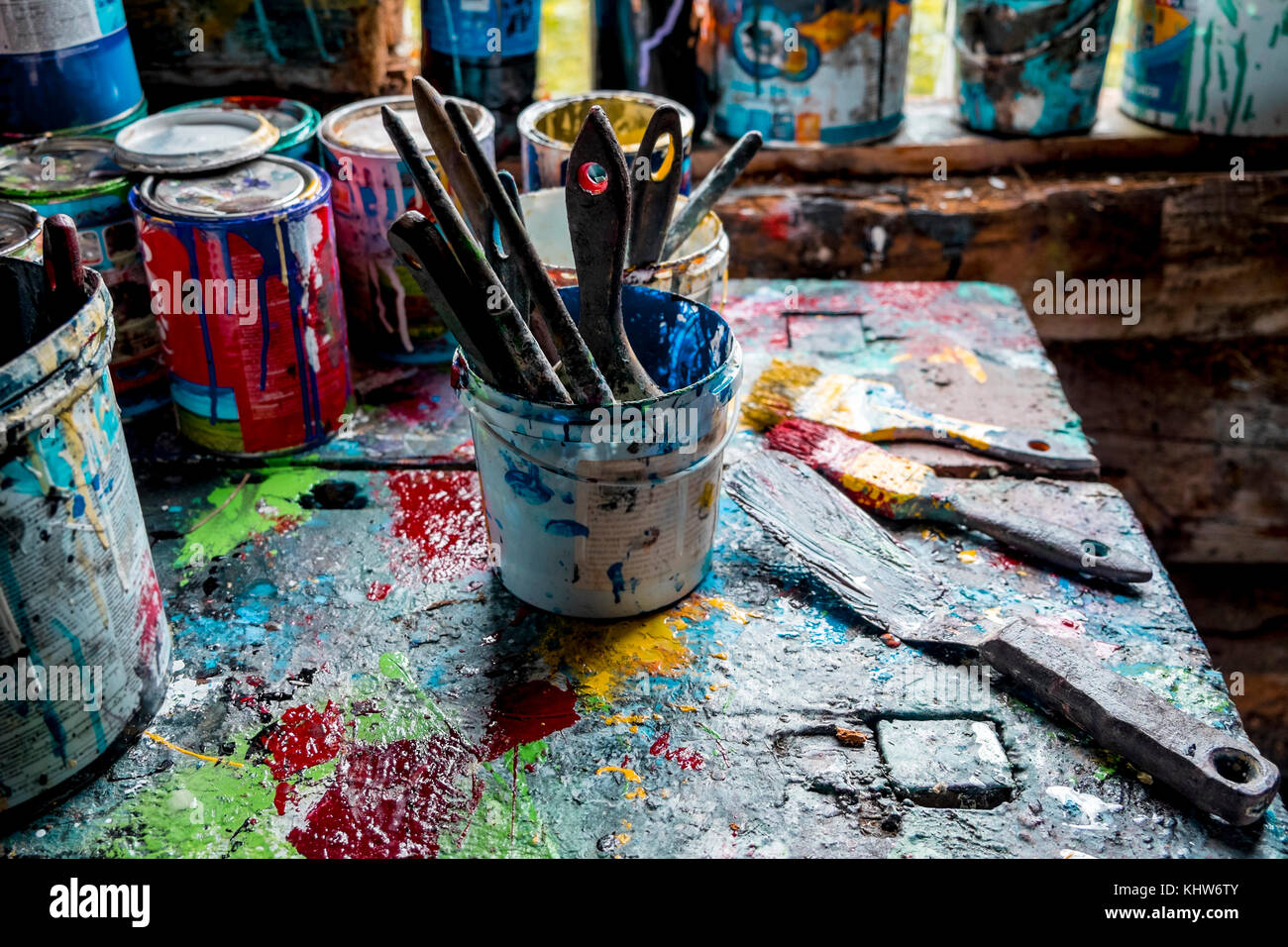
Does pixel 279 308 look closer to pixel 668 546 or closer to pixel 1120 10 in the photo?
pixel 668 546

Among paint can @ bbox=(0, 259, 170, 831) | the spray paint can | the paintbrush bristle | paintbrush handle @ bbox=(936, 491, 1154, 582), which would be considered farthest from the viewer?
the spray paint can

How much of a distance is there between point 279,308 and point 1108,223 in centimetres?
166

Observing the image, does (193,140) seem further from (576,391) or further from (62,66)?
(576,391)

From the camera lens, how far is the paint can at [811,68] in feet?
7.00

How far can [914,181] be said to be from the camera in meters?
2.32

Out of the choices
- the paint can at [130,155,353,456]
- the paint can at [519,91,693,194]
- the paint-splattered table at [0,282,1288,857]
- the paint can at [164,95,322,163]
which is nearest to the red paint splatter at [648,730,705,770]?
the paint-splattered table at [0,282,1288,857]

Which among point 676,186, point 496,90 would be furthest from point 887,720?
point 496,90

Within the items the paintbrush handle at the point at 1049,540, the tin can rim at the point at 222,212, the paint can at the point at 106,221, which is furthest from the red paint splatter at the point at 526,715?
the paint can at the point at 106,221

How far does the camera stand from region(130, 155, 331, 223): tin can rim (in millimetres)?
1430

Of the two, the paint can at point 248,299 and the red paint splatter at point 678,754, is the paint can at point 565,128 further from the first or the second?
the red paint splatter at point 678,754

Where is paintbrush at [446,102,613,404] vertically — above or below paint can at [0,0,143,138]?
below

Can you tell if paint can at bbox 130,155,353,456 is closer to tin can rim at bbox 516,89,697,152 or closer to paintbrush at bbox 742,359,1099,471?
tin can rim at bbox 516,89,697,152

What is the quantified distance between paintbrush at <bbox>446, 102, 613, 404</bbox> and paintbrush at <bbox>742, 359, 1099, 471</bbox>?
542 millimetres
